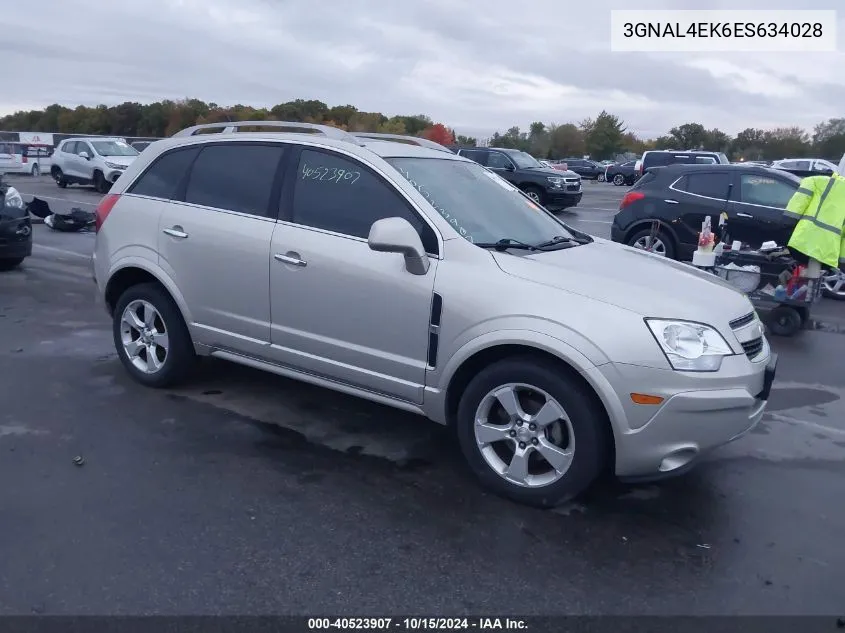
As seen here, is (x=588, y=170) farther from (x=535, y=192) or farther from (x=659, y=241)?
(x=659, y=241)

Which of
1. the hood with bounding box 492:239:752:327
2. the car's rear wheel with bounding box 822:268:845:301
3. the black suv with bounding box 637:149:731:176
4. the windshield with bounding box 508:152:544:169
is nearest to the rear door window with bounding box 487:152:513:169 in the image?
the windshield with bounding box 508:152:544:169

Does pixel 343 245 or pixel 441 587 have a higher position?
pixel 343 245

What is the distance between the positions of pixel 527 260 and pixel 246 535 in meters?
1.98

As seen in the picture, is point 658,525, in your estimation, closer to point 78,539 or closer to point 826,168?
point 78,539

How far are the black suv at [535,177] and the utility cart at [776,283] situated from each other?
12785mm

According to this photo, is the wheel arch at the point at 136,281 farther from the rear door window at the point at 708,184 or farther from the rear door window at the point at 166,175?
the rear door window at the point at 708,184

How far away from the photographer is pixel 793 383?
6383 mm

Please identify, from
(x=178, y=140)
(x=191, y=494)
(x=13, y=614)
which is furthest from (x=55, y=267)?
(x=13, y=614)

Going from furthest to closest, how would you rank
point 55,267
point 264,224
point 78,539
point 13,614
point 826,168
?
point 826,168 < point 55,267 < point 264,224 < point 78,539 < point 13,614

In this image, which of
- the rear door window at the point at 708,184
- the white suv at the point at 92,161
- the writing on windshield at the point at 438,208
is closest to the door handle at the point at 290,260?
the writing on windshield at the point at 438,208

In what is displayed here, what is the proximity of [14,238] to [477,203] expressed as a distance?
7.28m

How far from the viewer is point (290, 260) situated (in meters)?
4.62

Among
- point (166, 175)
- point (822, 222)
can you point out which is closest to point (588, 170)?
point (822, 222)

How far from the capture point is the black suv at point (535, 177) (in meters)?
21.5
